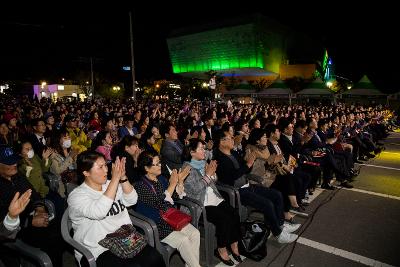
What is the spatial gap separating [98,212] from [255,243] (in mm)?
2266

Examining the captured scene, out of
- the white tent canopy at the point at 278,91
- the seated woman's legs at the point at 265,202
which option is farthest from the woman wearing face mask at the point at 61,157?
the white tent canopy at the point at 278,91

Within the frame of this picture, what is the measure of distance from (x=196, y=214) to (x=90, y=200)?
1417 millimetres

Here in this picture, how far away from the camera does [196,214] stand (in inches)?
153

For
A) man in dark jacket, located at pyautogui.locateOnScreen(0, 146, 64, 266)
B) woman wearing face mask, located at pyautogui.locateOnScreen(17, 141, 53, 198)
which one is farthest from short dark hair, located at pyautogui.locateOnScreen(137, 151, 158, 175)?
woman wearing face mask, located at pyautogui.locateOnScreen(17, 141, 53, 198)

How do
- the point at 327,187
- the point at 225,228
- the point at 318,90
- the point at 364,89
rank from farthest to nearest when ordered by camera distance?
the point at 364,89
the point at 318,90
the point at 327,187
the point at 225,228

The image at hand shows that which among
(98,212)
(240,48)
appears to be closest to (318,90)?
(98,212)

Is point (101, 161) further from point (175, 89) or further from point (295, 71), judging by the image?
point (295, 71)

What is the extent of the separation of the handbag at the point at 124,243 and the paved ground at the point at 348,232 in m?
1.26

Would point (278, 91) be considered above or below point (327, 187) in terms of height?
above

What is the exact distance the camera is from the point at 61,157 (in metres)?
5.36

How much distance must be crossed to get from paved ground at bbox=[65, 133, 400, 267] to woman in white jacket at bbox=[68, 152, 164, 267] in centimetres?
128

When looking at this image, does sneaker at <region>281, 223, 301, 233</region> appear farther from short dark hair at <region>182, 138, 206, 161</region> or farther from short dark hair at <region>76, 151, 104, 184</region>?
short dark hair at <region>76, 151, 104, 184</region>

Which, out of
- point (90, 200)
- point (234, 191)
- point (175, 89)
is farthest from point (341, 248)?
point (175, 89)

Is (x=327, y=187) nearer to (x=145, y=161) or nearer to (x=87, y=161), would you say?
(x=145, y=161)
